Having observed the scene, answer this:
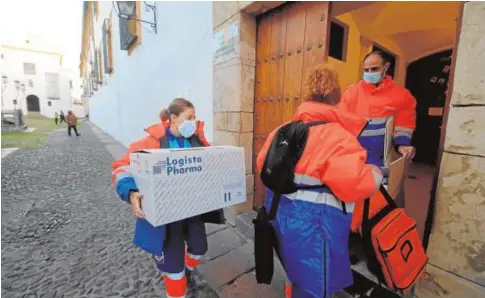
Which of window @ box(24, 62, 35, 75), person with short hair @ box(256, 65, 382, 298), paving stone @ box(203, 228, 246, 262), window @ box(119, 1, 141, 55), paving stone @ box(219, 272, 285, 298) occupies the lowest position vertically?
paving stone @ box(219, 272, 285, 298)

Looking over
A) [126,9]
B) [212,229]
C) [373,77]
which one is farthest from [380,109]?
[126,9]

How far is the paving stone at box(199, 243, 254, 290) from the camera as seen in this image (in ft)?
6.76

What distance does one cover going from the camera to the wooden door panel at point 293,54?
2.35 m

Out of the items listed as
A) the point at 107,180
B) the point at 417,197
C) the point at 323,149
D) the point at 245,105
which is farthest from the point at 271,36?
the point at 107,180

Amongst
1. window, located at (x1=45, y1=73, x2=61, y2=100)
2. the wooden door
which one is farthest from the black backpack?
window, located at (x1=45, y1=73, x2=61, y2=100)

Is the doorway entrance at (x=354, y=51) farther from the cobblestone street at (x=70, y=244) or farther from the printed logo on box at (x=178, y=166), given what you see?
the cobblestone street at (x=70, y=244)

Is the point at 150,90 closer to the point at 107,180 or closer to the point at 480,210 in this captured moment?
the point at 107,180

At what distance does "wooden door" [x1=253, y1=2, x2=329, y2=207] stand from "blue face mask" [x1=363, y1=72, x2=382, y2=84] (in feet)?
1.45

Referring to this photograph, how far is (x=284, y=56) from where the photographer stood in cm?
253

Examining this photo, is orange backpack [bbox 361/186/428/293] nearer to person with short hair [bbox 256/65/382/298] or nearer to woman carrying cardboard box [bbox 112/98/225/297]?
person with short hair [bbox 256/65/382/298]

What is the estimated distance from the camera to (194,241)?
5.76 feet

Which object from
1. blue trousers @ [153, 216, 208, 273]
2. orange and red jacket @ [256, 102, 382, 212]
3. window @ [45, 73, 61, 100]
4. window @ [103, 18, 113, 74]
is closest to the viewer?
orange and red jacket @ [256, 102, 382, 212]

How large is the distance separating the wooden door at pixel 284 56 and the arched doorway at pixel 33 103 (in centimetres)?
4699

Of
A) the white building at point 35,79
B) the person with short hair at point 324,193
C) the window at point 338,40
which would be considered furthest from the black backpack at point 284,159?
the white building at point 35,79
